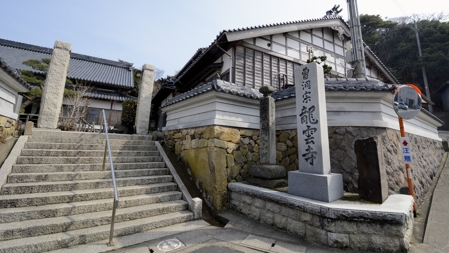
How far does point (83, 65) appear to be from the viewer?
22422mm

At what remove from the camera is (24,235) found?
324 cm

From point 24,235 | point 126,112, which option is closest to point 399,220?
point 24,235

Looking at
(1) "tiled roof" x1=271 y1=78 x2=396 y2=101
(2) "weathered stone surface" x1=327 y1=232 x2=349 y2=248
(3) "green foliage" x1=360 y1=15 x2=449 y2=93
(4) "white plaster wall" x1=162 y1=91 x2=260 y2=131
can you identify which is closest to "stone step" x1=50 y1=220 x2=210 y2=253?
(2) "weathered stone surface" x1=327 y1=232 x2=349 y2=248

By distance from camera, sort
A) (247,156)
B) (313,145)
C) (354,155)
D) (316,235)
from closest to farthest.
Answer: (316,235) < (313,145) < (354,155) < (247,156)

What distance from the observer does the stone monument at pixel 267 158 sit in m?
5.11

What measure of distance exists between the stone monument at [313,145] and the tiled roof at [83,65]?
19677mm

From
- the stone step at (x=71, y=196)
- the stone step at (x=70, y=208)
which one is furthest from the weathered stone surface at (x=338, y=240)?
the stone step at (x=71, y=196)

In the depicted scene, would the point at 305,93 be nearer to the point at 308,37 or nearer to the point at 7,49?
the point at 308,37

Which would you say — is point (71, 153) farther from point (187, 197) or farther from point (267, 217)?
point (267, 217)

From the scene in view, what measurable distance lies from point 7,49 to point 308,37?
104 ft

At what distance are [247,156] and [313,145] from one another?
89.3 inches

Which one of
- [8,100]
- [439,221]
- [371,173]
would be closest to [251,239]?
[371,173]

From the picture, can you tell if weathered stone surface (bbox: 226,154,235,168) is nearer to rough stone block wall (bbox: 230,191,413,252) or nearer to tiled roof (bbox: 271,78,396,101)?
rough stone block wall (bbox: 230,191,413,252)

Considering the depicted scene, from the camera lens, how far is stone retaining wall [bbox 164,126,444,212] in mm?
5263
